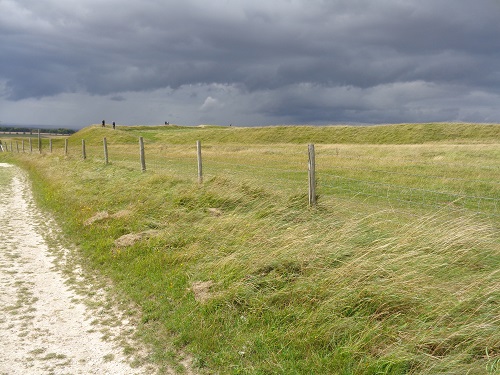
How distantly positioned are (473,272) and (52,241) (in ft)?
33.0

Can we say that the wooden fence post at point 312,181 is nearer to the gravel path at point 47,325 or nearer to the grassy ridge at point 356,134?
the gravel path at point 47,325

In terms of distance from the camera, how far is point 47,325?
602cm

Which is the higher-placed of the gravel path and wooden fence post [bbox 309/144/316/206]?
wooden fence post [bbox 309/144/316/206]

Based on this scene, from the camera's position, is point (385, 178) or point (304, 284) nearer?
point (304, 284)

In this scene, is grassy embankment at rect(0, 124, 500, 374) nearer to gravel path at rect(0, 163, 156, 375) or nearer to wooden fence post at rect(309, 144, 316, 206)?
wooden fence post at rect(309, 144, 316, 206)

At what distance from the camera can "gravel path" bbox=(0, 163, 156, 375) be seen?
4980 millimetres

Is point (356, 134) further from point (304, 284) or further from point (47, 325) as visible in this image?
point (47, 325)

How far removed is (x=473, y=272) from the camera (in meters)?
5.49

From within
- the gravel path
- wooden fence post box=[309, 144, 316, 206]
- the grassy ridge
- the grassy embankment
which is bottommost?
the gravel path

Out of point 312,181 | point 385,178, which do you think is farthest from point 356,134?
point 312,181

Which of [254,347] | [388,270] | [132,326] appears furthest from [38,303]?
[388,270]

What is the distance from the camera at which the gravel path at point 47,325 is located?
4.98 meters

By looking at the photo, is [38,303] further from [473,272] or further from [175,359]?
[473,272]

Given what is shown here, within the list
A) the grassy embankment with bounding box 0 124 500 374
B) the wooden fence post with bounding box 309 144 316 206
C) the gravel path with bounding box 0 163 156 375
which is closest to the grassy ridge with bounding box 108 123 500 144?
the wooden fence post with bounding box 309 144 316 206
